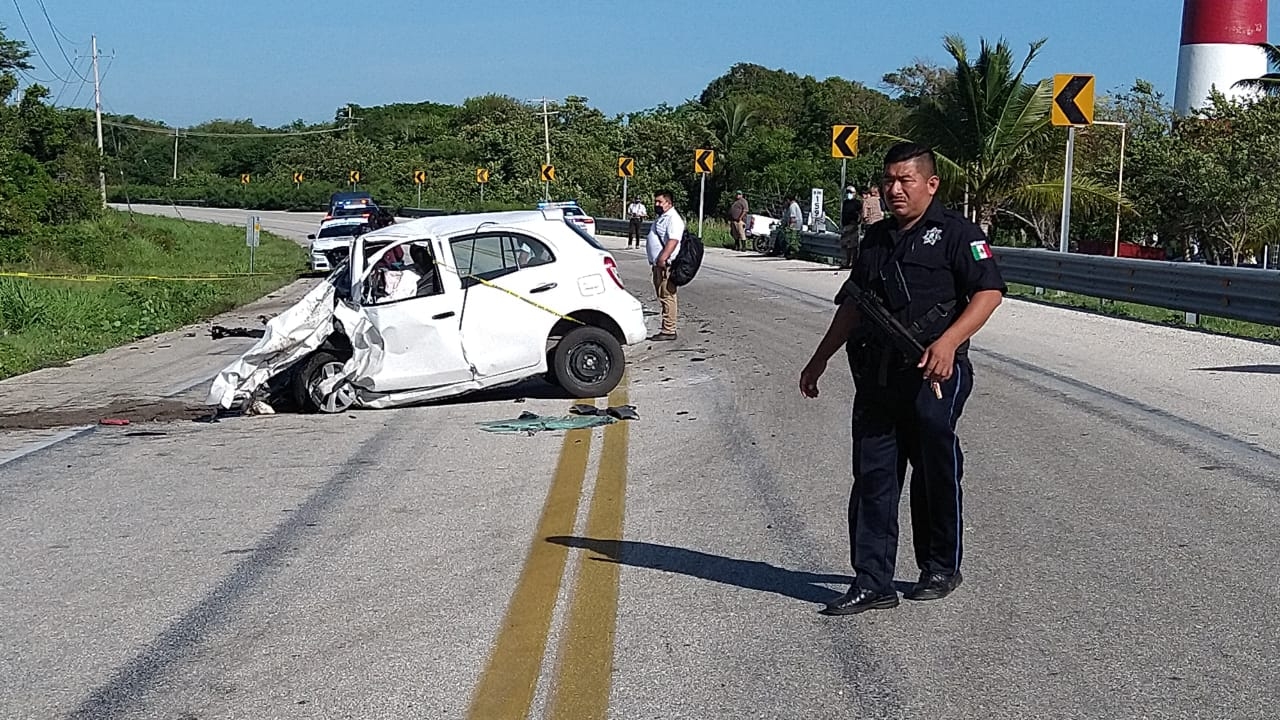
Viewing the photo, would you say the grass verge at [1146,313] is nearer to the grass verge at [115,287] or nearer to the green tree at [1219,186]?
the green tree at [1219,186]

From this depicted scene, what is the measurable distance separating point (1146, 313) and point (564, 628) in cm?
1606

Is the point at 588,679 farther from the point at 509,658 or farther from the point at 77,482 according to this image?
the point at 77,482

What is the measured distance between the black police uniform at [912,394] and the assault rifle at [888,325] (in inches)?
1.0

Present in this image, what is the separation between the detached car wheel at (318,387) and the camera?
1176cm

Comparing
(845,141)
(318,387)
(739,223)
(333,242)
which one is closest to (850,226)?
(845,141)

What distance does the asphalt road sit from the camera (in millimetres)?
4922

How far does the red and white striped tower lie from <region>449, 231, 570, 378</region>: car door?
48.2 m

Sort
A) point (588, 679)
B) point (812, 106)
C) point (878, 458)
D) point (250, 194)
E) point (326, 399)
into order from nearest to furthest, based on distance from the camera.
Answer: point (588, 679)
point (878, 458)
point (326, 399)
point (812, 106)
point (250, 194)

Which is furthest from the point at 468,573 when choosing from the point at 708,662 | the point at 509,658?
the point at 708,662

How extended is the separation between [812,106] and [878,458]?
69.7 m

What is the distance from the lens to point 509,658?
525 centimetres

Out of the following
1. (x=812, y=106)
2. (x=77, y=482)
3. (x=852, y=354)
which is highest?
(x=812, y=106)

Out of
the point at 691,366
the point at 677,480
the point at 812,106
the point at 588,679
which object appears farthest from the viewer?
the point at 812,106

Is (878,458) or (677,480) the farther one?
(677,480)
